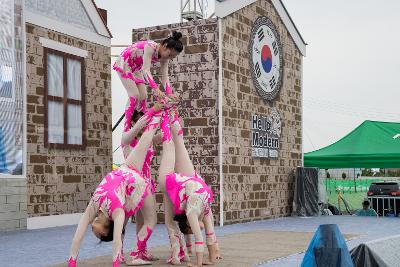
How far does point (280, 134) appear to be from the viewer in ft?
51.6

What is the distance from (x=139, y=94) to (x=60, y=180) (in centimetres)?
621

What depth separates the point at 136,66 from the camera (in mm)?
7887

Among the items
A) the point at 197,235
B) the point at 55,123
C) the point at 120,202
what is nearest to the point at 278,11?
the point at 55,123

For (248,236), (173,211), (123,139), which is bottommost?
(248,236)

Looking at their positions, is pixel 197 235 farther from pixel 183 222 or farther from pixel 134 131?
pixel 134 131

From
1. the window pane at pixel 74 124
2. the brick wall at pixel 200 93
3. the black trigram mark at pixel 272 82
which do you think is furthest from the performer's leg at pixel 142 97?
the black trigram mark at pixel 272 82

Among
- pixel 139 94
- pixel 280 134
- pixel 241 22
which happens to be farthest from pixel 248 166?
pixel 139 94

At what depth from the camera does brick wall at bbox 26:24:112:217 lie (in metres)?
12.6

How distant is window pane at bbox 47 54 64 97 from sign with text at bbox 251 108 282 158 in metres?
4.45

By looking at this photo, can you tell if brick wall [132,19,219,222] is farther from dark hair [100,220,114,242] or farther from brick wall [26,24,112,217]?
dark hair [100,220,114,242]

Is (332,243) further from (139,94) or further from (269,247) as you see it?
(269,247)

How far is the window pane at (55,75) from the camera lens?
43.3 feet

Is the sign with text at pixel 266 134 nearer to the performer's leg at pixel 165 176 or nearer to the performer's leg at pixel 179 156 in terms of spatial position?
the performer's leg at pixel 179 156

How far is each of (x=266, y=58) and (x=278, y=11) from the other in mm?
1626
